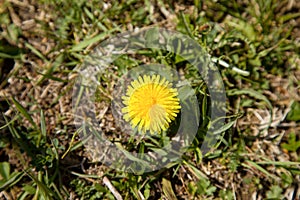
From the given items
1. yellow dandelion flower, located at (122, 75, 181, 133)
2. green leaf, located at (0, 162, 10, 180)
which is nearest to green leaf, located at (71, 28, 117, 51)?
yellow dandelion flower, located at (122, 75, 181, 133)

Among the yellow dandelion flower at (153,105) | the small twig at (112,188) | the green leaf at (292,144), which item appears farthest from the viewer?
the green leaf at (292,144)

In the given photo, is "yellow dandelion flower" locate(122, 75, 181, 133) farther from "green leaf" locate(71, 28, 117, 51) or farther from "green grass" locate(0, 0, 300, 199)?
"green leaf" locate(71, 28, 117, 51)

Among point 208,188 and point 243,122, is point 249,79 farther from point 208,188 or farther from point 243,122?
point 208,188

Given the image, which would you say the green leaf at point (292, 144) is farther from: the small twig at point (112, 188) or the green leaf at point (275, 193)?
the small twig at point (112, 188)

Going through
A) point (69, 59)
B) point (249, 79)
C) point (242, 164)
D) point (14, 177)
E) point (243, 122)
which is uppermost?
point (69, 59)

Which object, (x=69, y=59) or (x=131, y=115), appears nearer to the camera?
(x=131, y=115)

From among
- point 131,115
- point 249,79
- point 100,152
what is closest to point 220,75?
point 249,79

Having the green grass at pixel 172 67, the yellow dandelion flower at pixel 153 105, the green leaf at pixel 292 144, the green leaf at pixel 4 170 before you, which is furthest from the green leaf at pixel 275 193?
the green leaf at pixel 4 170

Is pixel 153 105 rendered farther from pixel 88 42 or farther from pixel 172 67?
pixel 88 42
